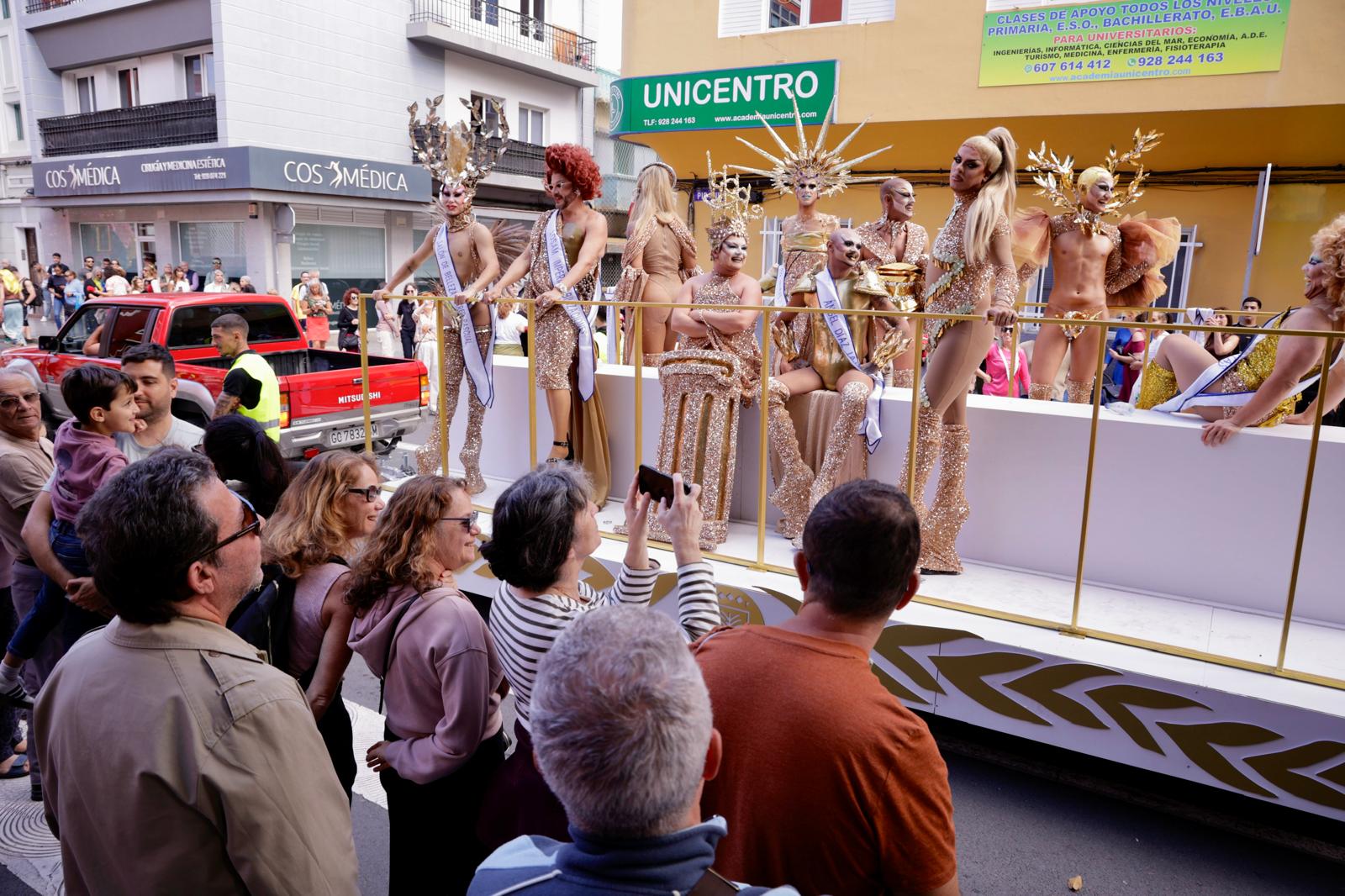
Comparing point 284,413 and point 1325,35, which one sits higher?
point 1325,35

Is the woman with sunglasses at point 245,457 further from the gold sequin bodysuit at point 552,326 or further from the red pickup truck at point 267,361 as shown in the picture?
the red pickup truck at point 267,361

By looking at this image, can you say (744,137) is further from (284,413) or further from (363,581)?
(363,581)

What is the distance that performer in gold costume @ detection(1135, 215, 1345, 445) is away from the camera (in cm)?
337

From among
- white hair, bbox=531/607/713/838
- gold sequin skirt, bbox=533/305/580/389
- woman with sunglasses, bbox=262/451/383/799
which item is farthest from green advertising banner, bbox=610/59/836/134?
white hair, bbox=531/607/713/838

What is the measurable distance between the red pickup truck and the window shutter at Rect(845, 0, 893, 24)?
275 inches

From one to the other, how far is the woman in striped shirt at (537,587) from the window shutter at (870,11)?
1027cm

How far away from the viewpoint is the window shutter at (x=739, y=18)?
38.6 feet

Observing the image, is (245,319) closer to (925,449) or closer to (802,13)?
(925,449)

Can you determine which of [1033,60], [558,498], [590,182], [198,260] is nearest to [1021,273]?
[590,182]

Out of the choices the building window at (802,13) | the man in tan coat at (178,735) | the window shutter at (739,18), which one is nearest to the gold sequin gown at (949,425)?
the man in tan coat at (178,735)

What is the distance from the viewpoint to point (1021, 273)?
656cm

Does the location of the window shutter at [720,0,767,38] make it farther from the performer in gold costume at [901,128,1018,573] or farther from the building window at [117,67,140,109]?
the building window at [117,67,140,109]

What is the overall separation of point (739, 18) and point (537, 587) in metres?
11.5

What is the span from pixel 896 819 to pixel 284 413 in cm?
671
